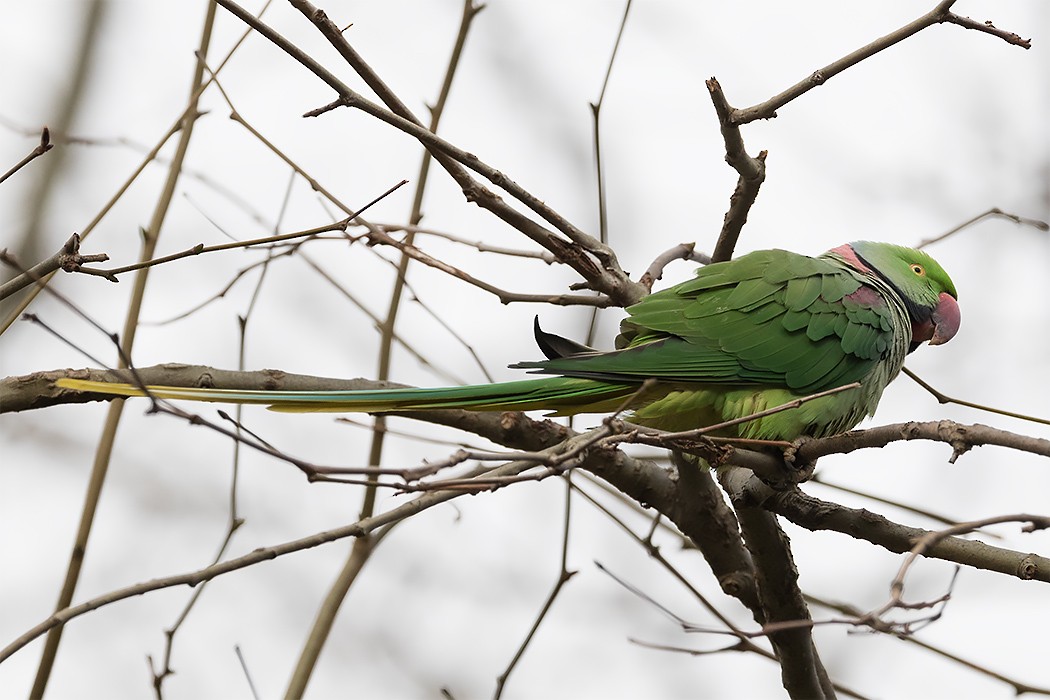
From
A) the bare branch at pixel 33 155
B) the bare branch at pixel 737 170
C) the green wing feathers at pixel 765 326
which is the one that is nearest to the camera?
the bare branch at pixel 33 155

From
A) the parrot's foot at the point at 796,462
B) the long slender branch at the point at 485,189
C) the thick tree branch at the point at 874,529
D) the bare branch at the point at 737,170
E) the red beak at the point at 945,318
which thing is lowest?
the thick tree branch at the point at 874,529

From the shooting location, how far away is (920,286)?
13.0ft

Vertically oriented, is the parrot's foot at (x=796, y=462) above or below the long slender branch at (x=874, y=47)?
below

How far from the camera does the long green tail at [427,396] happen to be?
2258 millimetres

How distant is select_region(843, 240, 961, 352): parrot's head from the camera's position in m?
3.92

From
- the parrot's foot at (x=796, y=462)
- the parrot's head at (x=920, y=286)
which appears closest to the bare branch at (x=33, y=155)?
the parrot's foot at (x=796, y=462)

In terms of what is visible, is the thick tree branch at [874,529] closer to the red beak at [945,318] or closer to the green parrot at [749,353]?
the green parrot at [749,353]

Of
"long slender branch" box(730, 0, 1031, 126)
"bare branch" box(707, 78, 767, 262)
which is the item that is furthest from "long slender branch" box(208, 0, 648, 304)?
"long slender branch" box(730, 0, 1031, 126)

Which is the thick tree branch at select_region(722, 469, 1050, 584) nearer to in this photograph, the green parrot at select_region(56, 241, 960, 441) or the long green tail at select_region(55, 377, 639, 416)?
the green parrot at select_region(56, 241, 960, 441)

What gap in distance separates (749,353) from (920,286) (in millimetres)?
1118

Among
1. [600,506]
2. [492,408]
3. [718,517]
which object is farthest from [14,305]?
[718,517]

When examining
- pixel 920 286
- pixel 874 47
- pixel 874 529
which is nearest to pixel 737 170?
pixel 874 47

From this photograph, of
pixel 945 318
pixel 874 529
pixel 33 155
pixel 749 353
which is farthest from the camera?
pixel 945 318

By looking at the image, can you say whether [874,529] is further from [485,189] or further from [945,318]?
[945,318]
